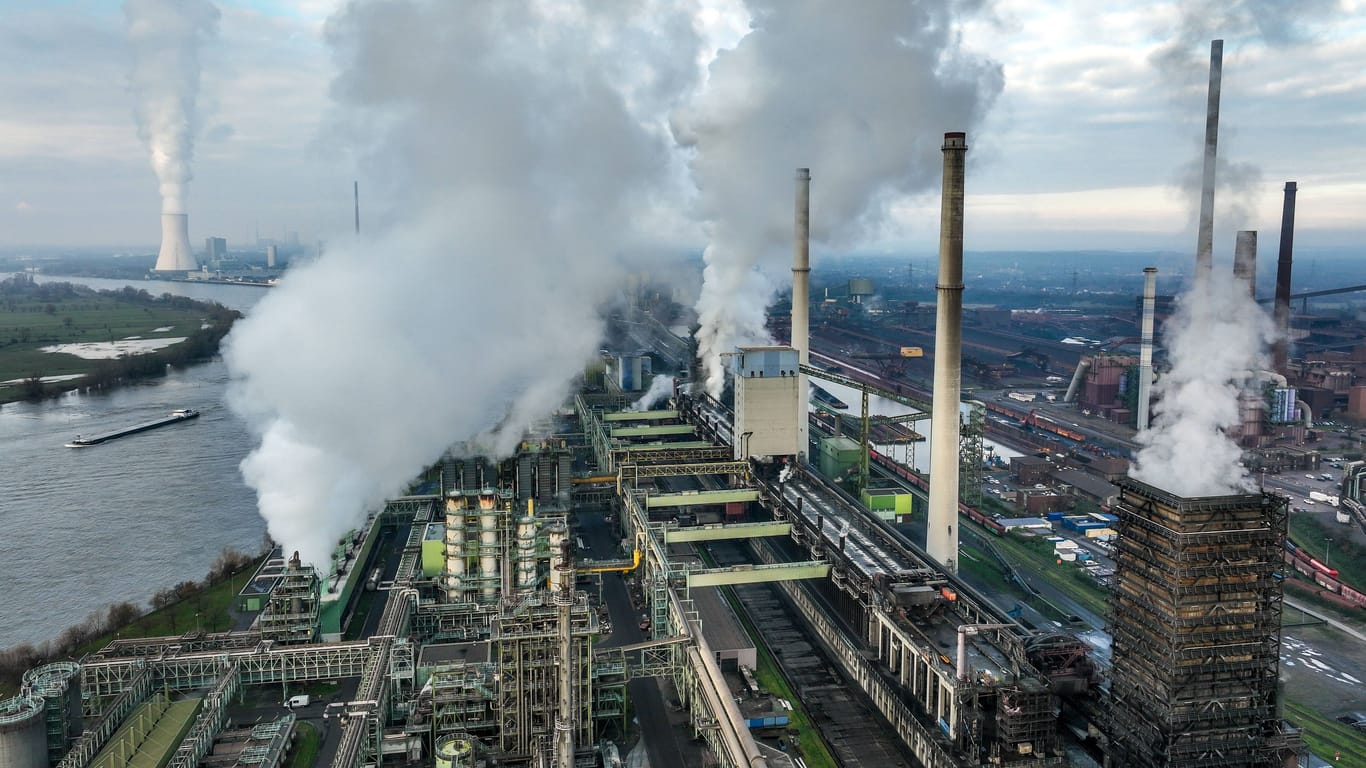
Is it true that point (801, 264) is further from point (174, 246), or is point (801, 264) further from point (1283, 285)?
point (174, 246)

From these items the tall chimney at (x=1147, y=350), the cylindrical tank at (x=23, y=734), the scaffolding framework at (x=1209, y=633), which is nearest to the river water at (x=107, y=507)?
the cylindrical tank at (x=23, y=734)

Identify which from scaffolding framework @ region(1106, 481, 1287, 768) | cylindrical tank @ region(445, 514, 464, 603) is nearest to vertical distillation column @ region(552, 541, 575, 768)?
cylindrical tank @ region(445, 514, 464, 603)

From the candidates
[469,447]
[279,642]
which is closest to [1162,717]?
[279,642]

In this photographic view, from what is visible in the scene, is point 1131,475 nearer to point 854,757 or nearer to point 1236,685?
point 1236,685

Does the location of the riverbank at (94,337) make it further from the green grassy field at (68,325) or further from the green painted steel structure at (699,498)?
the green painted steel structure at (699,498)

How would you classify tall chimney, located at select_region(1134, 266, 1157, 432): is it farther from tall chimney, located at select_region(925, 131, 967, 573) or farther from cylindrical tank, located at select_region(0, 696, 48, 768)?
cylindrical tank, located at select_region(0, 696, 48, 768)
